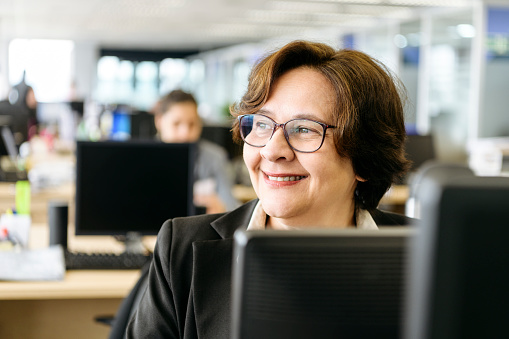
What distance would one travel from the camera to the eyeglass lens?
1.29 m

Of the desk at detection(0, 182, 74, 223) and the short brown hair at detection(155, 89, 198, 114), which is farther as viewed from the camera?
the desk at detection(0, 182, 74, 223)

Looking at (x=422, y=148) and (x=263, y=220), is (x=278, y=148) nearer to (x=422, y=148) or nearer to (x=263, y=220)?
(x=263, y=220)

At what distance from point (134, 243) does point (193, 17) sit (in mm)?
10591

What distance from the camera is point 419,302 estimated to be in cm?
38

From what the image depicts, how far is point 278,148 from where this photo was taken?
1.28m

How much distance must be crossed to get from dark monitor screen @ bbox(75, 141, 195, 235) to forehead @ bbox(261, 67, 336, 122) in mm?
1352

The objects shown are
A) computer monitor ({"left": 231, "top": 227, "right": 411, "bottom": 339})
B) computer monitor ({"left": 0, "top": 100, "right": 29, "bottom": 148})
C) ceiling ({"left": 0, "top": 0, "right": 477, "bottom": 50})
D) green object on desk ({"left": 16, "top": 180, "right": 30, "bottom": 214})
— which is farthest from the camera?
ceiling ({"left": 0, "top": 0, "right": 477, "bottom": 50})

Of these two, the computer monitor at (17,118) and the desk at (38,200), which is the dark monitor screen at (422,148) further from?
the computer monitor at (17,118)

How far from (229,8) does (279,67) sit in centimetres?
1023

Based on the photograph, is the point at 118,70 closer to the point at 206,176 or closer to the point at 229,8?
the point at 229,8

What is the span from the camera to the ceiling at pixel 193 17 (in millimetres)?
10383

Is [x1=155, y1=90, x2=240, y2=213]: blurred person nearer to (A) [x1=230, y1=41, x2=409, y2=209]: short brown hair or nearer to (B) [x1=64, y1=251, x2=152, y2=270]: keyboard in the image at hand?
(B) [x1=64, y1=251, x2=152, y2=270]: keyboard

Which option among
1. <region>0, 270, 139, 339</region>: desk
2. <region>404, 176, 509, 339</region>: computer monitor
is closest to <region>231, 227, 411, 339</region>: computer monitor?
<region>404, 176, 509, 339</region>: computer monitor

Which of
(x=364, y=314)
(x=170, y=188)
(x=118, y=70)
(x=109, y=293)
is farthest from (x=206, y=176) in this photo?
(x=118, y=70)
